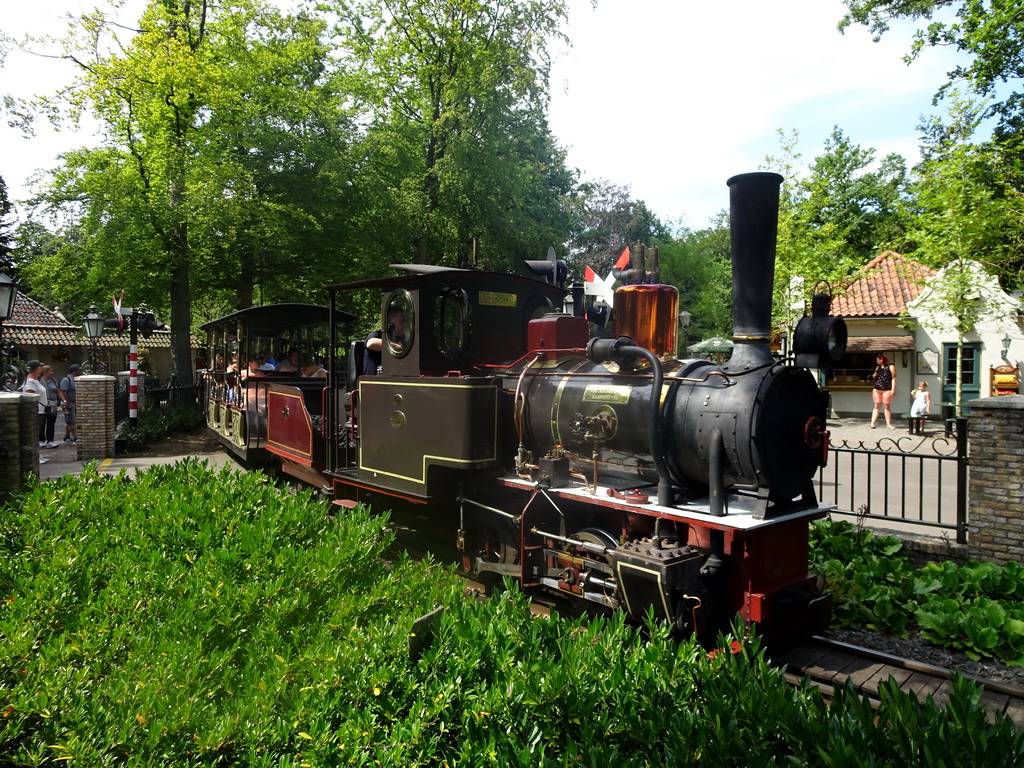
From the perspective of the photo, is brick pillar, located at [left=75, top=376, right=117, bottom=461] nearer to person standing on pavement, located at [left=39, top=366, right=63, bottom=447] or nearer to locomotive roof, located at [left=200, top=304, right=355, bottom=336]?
person standing on pavement, located at [left=39, top=366, right=63, bottom=447]

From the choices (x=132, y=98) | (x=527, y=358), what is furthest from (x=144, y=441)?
(x=527, y=358)

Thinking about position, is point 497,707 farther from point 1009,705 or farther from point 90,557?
point 1009,705

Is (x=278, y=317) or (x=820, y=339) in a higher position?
(x=278, y=317)

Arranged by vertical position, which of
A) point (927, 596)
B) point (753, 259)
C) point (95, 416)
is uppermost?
point (753, 259)

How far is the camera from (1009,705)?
13.1 feet

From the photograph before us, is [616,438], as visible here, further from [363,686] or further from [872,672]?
[363,686]

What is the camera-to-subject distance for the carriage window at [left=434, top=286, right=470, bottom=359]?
6.45m

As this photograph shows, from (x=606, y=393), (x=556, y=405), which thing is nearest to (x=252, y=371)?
(x=556, y=405)

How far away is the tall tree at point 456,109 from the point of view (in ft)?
62.5

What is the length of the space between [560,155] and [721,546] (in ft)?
91.3

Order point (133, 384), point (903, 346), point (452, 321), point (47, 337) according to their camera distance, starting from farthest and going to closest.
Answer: point (47, 337), point (903, 346), point (133, 384), point (452, 321)

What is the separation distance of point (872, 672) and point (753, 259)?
107 inches

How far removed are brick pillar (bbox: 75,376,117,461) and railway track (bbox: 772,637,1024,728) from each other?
1363cm

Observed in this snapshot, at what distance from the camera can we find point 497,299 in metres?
6.73
